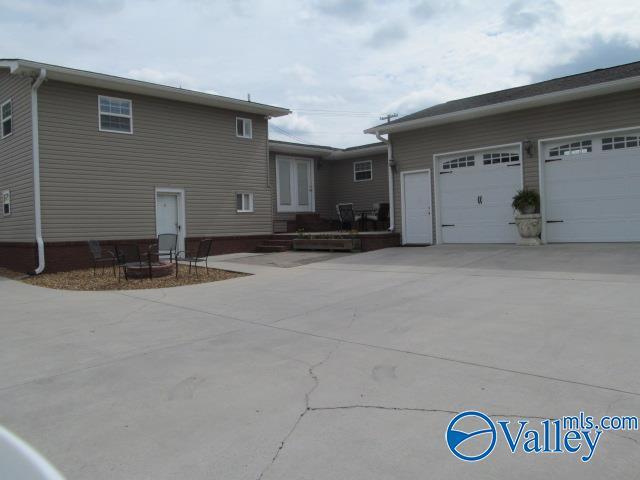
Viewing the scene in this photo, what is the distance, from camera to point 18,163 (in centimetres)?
1237

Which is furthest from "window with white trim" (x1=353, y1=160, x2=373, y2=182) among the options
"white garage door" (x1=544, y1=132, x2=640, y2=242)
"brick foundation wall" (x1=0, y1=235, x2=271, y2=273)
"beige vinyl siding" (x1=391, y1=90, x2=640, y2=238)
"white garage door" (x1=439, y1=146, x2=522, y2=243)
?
"brick foundation wall" (x1=0, y1=235, x2=271, y2=273)

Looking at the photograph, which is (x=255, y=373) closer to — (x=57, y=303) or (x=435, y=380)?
(x=435, y=380)

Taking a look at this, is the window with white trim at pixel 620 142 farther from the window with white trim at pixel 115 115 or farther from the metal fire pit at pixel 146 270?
the window with white trim at pixel 115 115

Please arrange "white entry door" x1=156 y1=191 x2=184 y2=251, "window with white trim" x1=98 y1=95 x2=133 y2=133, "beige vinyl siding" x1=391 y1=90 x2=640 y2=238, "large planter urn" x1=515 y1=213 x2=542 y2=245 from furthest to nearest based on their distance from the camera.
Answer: "white entry door" x1=156 y1=191 x2=184 y2=251 < "window with white trim" x1=98 y1=95 x2=133 y2=133 < "large planter urn" x1=515 y1=213 x2=542 y2=245 < "beige vinyl siding" x1=391 y1=90 x2=640 y2=238

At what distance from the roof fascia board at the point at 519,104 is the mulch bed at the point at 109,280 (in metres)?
6.60

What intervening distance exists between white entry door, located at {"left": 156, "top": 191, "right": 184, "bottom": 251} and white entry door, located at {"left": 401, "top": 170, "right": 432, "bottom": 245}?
21.3ft

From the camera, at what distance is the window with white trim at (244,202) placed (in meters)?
15.9

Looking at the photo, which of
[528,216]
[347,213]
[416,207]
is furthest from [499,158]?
[347,213]

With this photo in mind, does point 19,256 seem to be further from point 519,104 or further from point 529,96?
point 529,96

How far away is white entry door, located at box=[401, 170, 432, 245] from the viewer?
46.2 feet

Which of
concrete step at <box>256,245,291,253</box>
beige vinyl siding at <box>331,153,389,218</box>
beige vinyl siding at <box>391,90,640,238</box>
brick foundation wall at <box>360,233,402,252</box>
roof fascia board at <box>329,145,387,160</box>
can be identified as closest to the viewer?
beige vinyl siding at <box>391,90,640,238</box>

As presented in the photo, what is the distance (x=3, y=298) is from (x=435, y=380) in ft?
25.9

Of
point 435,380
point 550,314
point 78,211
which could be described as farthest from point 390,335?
point 78,211

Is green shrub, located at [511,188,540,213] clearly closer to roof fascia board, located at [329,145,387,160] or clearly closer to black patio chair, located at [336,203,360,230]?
black patio chair, located at [336,203,360,230]
